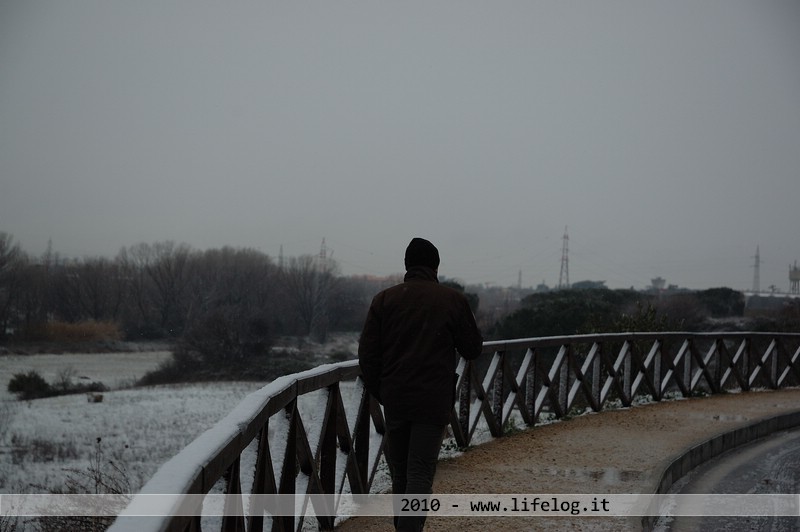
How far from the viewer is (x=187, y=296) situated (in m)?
90.9

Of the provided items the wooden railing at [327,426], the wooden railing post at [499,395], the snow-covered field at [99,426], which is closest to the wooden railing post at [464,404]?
the wooden railing at [327,426]

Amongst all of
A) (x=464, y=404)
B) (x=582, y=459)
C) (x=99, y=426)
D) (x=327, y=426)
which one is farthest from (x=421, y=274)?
(x=99, y=426)

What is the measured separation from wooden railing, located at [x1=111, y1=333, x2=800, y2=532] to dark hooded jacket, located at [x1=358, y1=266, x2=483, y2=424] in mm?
493

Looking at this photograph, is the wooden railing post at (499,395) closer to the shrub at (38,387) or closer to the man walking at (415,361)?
the man walking at (415,361)

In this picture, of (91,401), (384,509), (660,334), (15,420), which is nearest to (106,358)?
(91,401)

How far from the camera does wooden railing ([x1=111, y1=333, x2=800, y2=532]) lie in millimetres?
2680

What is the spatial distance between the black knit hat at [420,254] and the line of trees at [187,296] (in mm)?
67761

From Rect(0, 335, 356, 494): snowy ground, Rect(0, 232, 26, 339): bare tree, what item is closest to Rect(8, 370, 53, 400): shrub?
Rect(0, 335, 356, 494): snowy ground

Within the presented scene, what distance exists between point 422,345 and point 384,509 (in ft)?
6.48

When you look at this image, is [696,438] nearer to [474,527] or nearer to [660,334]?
[660,334]

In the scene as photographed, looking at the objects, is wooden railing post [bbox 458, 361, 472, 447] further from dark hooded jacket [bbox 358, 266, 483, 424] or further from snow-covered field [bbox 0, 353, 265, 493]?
snow-covered field [bbox 0, 353, 265, 493]

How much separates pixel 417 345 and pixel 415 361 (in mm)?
94

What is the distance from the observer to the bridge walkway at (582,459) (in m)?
5.80

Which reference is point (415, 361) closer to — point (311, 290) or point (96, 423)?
point (96, 423)
